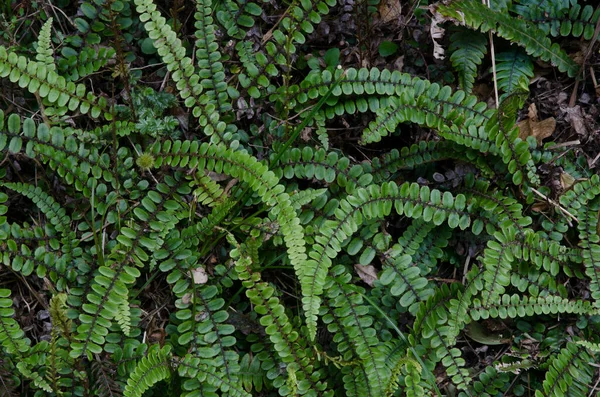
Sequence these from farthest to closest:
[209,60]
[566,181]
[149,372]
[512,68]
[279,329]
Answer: [512,68]
[566,181]
[209,60]
[279,329]
[149,372]

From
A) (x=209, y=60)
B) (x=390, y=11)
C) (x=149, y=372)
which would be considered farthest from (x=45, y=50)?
(x=390, y=11)

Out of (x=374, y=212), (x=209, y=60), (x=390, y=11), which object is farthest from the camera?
(x=390, y=11)

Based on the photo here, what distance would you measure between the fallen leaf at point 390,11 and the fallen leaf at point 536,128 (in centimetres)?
102

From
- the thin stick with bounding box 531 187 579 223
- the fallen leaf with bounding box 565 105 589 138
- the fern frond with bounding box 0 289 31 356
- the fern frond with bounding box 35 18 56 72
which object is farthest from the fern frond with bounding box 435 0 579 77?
the fern frond with bounding box 0 289 31 356

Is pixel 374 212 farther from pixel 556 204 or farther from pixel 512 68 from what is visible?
pixel 512 68

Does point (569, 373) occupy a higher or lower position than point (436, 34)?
lower

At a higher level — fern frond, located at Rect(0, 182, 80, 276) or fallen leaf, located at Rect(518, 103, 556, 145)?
fallen leaf, located at Rect(518, 103, 556, 145)

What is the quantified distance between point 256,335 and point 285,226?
0.73m

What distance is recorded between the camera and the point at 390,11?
159 inches

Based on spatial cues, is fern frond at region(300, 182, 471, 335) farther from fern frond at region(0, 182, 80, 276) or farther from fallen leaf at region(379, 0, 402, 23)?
fern frond at region(0, 182, 80, 276)

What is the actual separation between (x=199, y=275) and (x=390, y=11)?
202cm

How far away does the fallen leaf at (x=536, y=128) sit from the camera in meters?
3.86

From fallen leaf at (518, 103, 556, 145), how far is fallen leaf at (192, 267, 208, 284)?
2039 mm

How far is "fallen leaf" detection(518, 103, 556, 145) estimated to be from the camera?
3863 mm
